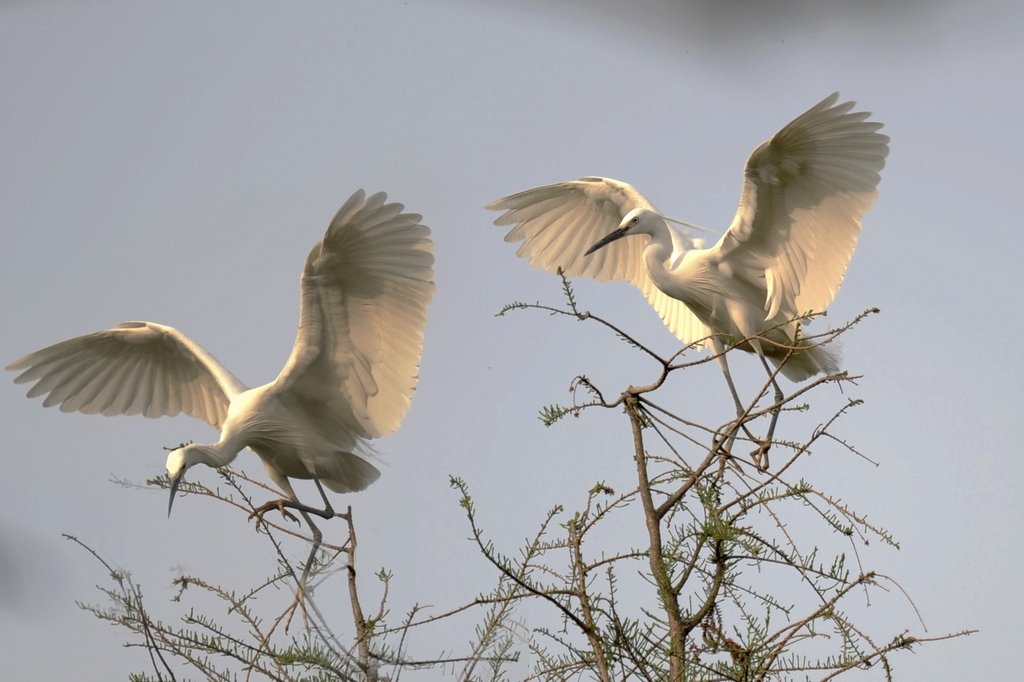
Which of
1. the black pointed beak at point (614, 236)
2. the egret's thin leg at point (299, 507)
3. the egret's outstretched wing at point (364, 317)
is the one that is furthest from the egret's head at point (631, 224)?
the egret's thin leg at point (299, 507)

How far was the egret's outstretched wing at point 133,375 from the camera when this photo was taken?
6.50 meters

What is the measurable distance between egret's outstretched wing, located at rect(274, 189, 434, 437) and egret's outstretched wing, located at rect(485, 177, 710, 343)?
1561 millimetres

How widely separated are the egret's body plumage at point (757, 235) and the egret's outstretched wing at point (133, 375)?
2093 millimetres

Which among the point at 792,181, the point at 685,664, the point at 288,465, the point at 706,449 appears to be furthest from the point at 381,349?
the point at 685,664

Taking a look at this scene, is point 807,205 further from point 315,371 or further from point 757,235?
point 315,371

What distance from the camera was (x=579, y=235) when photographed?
736 centimetres

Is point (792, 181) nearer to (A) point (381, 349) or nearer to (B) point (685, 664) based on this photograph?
(A) point (381, 349)

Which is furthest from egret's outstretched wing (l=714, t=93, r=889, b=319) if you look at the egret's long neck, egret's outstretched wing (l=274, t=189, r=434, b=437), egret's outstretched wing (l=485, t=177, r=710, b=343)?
egret's outstretched wing (l=274, t=189, r=434, b=437)

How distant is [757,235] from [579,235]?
154cm

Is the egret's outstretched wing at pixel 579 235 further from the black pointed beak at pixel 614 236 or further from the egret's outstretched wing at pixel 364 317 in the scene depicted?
Answer: the egret's outstretched wing at pixel 364 317

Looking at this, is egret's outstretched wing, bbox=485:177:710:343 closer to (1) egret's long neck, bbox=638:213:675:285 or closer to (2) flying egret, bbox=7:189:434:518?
(1) egret's long neck, bbox=638:213:675:285

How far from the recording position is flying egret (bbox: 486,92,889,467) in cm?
559

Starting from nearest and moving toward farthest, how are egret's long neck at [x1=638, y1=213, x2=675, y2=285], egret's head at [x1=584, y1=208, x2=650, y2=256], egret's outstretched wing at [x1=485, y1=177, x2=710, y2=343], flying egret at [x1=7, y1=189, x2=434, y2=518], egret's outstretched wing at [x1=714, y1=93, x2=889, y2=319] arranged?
1. egret's outstretched wing at [x1=714, y1=93, x2=889, y2=319]
2. flying egret at [x1=7, y1=189, x2=434, y2=518]
3. egret's long neck at [x1=638, y1=213, x2=675, y2=285]
4. egret's head at [x1=584, y1=208, x2=650, y2=256]
5. egret's outstretched wing at [x1=485, y1=177, x2=710, y2=343]

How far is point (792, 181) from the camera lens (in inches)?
229
